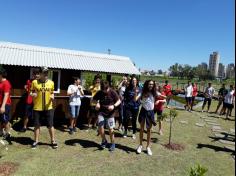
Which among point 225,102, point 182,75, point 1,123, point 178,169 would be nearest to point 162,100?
point 178,169

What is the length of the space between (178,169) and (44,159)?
324 centimetres

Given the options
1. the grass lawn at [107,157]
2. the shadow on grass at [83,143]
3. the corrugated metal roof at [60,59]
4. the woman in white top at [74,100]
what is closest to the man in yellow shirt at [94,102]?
the woman in white top at [74,100]

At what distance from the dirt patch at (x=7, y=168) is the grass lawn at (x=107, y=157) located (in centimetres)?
6

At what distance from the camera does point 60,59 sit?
11.2 meters

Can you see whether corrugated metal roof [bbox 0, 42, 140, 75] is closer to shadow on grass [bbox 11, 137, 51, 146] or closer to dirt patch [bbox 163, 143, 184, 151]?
shadow on grass [bbox 11, 137, 51, 146]

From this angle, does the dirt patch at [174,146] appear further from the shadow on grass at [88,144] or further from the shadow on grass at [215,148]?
the shadow on grass at [88,144]

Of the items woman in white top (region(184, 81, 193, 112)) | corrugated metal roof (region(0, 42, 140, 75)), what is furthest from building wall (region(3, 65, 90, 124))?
woman in white top (region(184, 81, 193, 112))

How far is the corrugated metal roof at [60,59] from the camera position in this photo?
10148 millimetres

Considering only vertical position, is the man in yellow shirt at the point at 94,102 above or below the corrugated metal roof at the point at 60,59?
below

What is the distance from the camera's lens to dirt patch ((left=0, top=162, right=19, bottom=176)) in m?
5.60

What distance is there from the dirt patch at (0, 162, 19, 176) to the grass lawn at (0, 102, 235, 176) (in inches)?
2.5

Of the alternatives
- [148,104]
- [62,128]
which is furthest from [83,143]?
[148,104]

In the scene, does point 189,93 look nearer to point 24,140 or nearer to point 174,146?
point 174,146

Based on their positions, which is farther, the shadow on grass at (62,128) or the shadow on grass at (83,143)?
the shadow on grass at (62,128)
